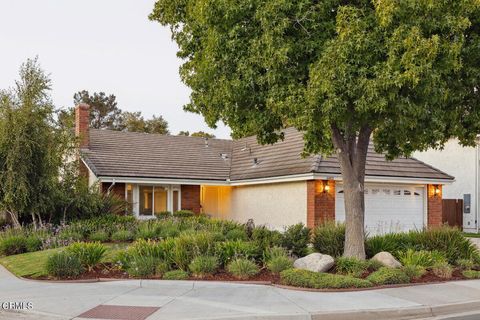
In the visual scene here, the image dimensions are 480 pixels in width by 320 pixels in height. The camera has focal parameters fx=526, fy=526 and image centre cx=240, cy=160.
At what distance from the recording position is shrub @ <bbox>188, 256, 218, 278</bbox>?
11844 mm

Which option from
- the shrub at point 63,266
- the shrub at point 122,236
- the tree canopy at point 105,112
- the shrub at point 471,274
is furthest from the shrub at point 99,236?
the tree canopy at point 105,112

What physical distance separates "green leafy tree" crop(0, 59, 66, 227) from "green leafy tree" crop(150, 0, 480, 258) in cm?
820

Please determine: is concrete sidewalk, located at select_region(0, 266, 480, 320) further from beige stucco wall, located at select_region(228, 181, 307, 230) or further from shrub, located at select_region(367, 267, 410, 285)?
beige stucco wall, located at select_region(228, 181, 307, 230)

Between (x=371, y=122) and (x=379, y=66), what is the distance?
1751 millimetres

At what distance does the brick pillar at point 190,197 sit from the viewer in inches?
1057

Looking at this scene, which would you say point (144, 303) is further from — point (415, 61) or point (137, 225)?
point (137, 225)

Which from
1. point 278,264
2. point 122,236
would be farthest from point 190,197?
point 278,264

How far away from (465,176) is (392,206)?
9.19 m

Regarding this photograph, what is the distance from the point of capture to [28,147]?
61.8 feet

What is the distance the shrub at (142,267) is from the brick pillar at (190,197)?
569 inches

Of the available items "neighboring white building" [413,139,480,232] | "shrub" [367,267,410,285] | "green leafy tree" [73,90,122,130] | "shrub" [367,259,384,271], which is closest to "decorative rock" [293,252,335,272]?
"shrub" [367,259,384,271]

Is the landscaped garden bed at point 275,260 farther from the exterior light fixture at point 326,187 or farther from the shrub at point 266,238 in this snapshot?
the exterior light fixture at point 326,187

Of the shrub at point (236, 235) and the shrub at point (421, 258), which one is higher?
the shrub at point (236, 235)
